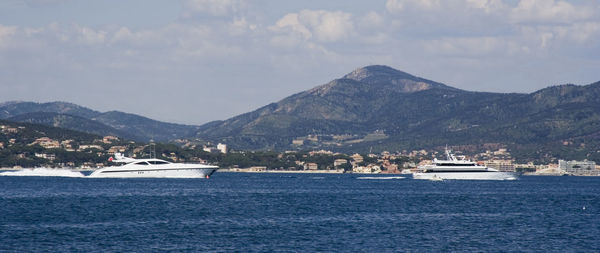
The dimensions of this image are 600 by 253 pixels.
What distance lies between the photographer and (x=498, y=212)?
9775 cm

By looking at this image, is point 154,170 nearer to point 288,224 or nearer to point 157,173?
point 157,173

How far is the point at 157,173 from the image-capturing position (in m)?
190

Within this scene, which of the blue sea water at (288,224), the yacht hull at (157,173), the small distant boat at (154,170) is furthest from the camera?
the small distant boat at (154,170)

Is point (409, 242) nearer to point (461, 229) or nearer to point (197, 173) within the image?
point (461, 229)

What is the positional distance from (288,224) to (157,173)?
115 m

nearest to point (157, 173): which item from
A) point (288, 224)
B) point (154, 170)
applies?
point (154, 170)

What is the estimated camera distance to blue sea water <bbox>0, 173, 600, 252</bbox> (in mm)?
64625

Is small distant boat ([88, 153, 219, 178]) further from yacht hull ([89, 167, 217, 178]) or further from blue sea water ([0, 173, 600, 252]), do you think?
blue sea water ([0, 173, 600, 252])

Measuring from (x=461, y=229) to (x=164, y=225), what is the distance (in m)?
27.1

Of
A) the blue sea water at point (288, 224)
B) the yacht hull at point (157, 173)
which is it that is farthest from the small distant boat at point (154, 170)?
the blue sea water at point (288, 224)

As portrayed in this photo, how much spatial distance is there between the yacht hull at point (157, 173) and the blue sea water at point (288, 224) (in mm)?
66464

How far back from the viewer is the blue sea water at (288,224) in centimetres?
6462

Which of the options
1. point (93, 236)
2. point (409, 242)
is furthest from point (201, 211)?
point (409, 242)

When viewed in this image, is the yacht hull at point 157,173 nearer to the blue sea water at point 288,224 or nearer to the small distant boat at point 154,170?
the small distant boat at point 154,170
